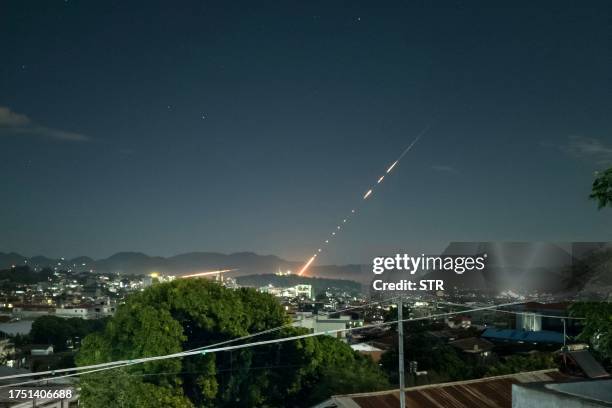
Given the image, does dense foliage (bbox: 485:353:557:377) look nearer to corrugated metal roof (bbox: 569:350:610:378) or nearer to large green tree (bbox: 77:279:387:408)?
large green tree (bbox: 77:279:387:408)

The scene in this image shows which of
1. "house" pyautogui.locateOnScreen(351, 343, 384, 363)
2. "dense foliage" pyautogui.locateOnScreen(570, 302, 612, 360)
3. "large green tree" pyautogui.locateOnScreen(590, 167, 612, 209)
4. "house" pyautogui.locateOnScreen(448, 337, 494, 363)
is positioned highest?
"large green tree" pyautogui.locateOnScreen(590, 167, 612, 209)

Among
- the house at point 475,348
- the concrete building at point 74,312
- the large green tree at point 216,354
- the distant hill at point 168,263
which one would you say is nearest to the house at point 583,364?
the large green tree at point 216,354

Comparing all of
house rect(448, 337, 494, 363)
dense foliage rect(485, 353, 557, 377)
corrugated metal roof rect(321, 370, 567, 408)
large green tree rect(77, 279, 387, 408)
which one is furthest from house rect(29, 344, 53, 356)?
corrugated metal roof rect(321, 370, 567, 408)

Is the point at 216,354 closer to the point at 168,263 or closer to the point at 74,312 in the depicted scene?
the point at 74,312

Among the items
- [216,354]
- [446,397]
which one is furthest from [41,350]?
[446,397]

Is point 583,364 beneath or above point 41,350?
above

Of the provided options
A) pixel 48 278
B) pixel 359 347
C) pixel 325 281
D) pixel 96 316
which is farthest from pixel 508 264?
pixel 48 278
